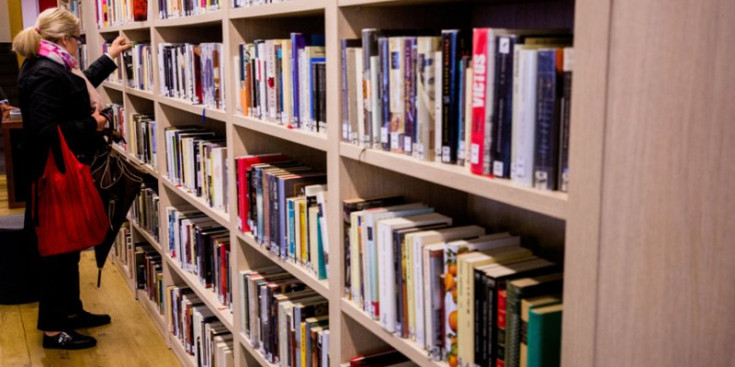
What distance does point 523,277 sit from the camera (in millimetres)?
1326

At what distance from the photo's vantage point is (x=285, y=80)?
216 cm

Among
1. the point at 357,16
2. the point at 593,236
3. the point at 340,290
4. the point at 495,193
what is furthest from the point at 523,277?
the point at 357,16

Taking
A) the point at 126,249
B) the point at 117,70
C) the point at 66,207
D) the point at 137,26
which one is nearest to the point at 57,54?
the point at 137,26

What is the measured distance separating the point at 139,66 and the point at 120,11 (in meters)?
0.51

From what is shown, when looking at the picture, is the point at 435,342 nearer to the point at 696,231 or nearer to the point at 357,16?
the point at 696,231

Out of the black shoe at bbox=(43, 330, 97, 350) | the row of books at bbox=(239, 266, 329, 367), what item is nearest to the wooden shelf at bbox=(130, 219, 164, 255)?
the black shoe at bbox=(43, 330, 97, 350)

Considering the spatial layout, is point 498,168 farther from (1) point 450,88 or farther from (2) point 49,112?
(2) point 49,112

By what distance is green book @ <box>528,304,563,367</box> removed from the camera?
3.92 ft

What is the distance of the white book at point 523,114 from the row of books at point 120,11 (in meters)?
2.82

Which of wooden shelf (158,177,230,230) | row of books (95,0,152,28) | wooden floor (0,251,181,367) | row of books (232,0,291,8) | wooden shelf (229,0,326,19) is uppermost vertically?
row of books (95,0,152,28)

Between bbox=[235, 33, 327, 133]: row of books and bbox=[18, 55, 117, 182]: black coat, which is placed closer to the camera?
bbox=[235, 33, 327, 133]: row of books

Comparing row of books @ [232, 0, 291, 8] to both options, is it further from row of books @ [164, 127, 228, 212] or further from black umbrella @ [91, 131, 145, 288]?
black umbrella @ [91, 131, 145, 288]

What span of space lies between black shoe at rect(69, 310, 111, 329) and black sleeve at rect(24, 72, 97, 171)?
1.10 metres

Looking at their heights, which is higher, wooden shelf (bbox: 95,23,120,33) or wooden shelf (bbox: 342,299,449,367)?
wooden shelf (bbox: 95,23,120,33)
